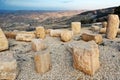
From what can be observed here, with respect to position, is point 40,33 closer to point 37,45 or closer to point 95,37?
point 37,45

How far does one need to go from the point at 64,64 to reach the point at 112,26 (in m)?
4.69

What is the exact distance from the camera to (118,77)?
7.62 metres

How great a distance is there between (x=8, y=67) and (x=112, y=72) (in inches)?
144

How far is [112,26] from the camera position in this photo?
12.3m

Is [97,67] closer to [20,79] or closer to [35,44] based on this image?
[20,79]

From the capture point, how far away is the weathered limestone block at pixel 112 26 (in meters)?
12.2

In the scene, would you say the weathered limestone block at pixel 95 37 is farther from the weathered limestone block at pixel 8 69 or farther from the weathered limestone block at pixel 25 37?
the weathered limestone block at pixel 8 69

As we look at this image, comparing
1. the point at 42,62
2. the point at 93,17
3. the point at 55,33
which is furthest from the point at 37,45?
the point at 93,17

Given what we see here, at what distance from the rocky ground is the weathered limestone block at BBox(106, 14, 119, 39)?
1024 millimetres

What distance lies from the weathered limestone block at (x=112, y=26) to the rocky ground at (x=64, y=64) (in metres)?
1.02

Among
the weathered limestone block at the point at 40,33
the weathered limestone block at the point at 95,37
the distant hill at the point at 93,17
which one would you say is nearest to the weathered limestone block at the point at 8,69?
the weathered limestone block at the point at 95,37

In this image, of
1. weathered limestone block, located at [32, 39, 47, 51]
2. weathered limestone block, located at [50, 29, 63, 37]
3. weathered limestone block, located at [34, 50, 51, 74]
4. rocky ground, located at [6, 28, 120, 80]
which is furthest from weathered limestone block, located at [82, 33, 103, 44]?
weathered limestone block, located at [34, 50, 51, 74]

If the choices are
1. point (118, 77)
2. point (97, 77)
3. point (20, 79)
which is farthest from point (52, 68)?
point (118, 77)

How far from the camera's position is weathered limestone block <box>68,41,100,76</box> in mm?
7750
